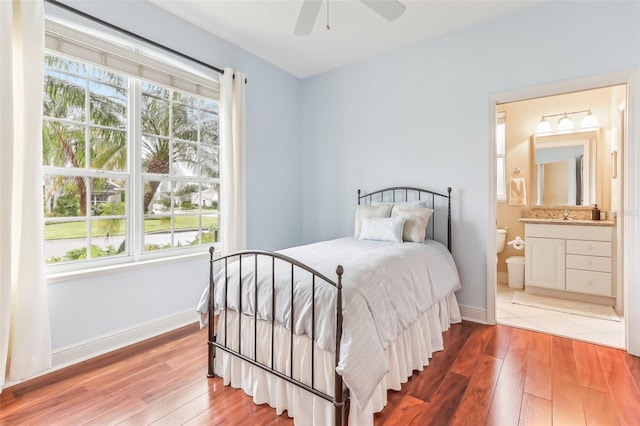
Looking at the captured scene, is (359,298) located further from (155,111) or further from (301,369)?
(155,111)

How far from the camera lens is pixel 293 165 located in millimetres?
4195

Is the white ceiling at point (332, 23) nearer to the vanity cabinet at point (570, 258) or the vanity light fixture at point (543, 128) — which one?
the vanity light fixture at point (543, 128)

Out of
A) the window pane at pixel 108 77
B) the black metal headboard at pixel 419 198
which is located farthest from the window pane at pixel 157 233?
the black metal headboard at pixel 419 198

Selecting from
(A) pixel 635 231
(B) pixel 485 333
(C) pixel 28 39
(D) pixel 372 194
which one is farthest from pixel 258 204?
(A) pixel 635 231

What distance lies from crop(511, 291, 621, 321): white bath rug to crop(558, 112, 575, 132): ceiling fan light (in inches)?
81.5

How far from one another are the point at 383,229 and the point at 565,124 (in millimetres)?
2907

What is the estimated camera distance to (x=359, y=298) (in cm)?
158

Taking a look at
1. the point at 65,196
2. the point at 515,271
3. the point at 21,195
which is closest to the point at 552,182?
the point at 515,271

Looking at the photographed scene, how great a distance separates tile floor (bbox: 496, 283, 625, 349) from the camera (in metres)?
2.62

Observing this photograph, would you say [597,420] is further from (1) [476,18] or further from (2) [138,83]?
(2) [138,83]

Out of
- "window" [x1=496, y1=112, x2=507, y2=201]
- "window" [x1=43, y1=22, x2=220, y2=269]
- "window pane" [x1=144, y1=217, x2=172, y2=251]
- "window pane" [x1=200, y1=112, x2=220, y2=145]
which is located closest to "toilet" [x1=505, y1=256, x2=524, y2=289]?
"window" [x1=496, y1=112, x2=507, y2=201]

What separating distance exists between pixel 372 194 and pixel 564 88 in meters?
1.94

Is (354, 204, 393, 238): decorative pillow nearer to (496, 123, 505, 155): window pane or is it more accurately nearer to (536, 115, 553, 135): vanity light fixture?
(496, 123, 505, 155): window pane

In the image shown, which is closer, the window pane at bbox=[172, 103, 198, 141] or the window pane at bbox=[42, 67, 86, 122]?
the window pane at bbox=[42, 67, 86, 122]
